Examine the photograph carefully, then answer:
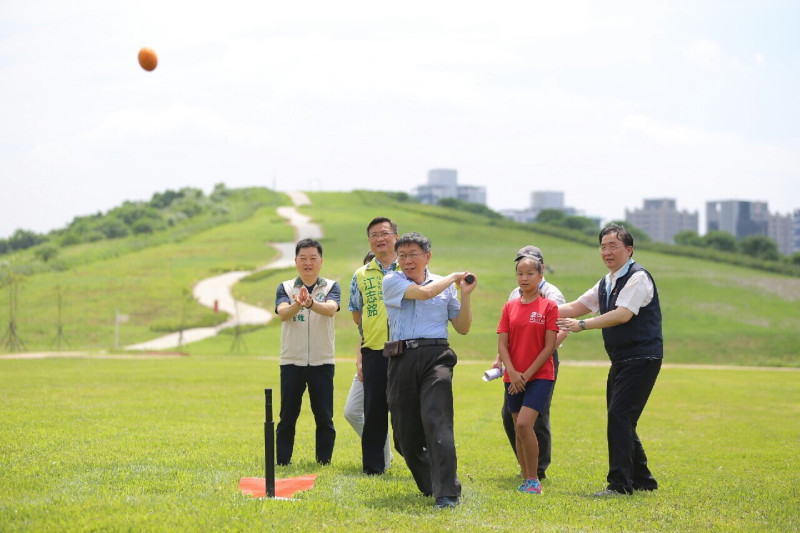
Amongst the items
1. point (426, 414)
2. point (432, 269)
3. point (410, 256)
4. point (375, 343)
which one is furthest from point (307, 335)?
point (432, 269)

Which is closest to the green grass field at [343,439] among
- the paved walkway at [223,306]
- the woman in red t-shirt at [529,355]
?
the woman in red t-shirt at [529,355]

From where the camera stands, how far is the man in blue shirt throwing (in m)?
7.07

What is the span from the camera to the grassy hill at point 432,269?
3478 centimetres

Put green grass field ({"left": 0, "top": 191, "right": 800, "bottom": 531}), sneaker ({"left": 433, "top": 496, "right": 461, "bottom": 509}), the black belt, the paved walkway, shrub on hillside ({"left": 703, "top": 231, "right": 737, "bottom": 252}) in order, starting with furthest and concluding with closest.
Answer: shrub on hillside ({"left": 703, "top": 231, "right": 737, "bottom": 252}) → the paved walkway → the black belt → sneaker ({"left": 433, "top": 496, "right": 461, "bottom": 509}) → green grass field ({"left": 0, "top": 191, "right": 800, "bottom": 531})

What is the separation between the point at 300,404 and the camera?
360 inches

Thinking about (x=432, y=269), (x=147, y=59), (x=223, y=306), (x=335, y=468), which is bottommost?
(x=223, y=306)

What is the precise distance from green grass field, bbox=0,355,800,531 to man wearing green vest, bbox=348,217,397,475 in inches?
12.9

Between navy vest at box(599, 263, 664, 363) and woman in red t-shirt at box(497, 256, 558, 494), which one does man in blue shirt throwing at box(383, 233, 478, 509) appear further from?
navy vest at box(599, 263, 664, 363)

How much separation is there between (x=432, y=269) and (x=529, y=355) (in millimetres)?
42015

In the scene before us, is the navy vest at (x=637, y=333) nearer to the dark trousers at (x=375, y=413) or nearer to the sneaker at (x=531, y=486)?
the sneaker at (x=531, y=486)

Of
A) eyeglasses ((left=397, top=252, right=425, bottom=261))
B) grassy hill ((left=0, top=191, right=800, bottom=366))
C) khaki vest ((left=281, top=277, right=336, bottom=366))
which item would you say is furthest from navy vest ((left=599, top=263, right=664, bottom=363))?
grassy hill ((left=0, top=191, right=800, bottom=366))

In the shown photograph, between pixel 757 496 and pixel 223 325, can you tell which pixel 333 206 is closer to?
pixel 223 325

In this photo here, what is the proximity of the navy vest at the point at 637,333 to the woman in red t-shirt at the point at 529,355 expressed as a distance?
0.61 m

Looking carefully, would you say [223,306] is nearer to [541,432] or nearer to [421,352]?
[541,432]
